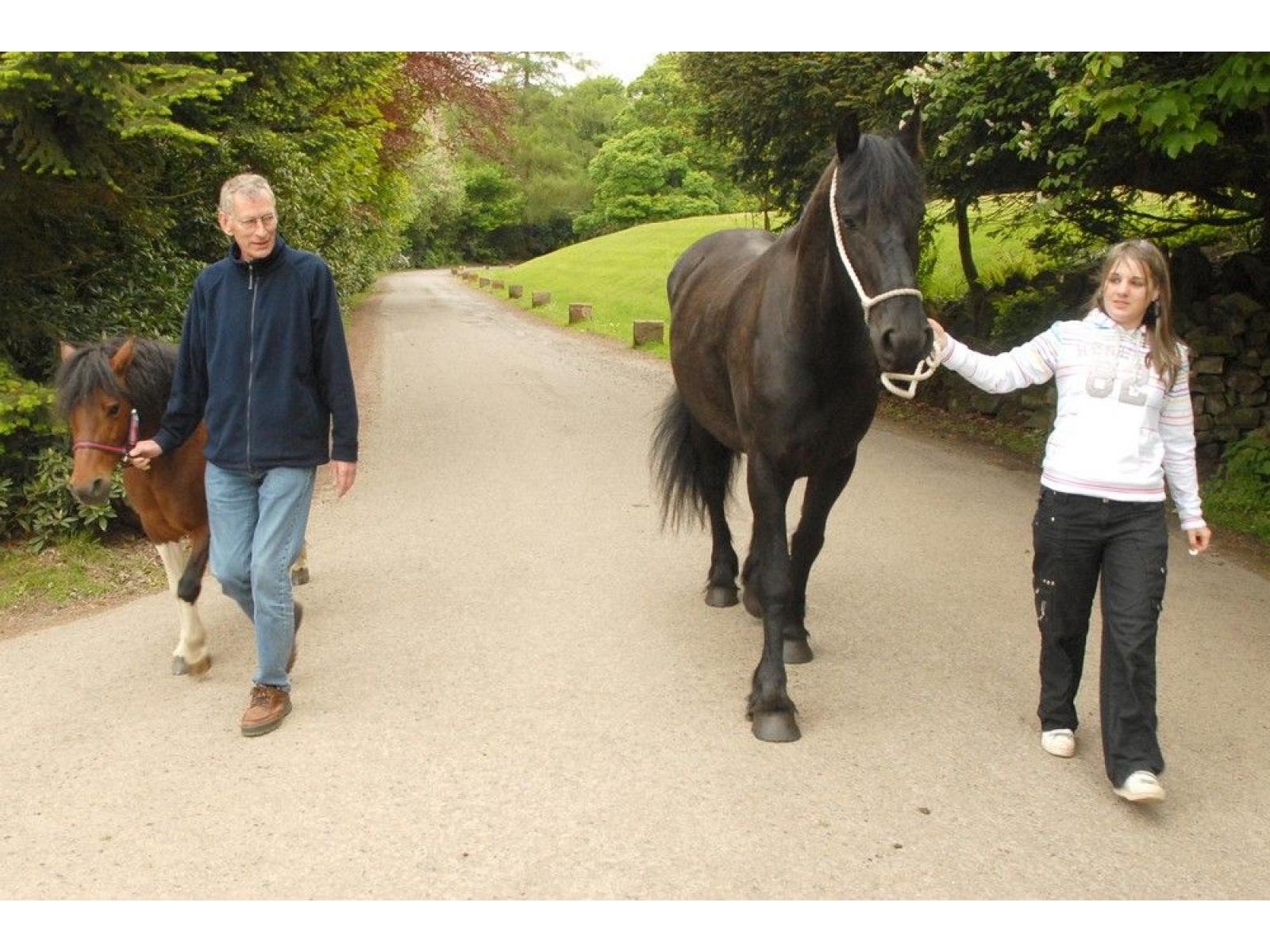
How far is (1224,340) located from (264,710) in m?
7.88

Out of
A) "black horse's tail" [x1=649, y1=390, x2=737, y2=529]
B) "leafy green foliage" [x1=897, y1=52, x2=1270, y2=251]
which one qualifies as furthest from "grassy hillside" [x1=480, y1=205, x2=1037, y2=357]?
"black horse's tail" [x1=649, y1=390, x2=737, y2=529]

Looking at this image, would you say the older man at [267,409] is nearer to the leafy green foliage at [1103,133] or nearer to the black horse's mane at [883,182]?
the black horse's mane at [883,182]

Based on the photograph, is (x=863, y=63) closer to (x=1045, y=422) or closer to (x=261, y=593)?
(x=1045, y=422)

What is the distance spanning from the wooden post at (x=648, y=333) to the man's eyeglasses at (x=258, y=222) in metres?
14.7

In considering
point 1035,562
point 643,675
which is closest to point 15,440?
point 643,675

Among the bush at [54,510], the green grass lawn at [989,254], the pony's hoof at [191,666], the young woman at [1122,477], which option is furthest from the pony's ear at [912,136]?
the green grass lawn at [989,254]

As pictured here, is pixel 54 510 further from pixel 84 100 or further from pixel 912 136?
pixel 912 136

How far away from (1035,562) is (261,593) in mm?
3078

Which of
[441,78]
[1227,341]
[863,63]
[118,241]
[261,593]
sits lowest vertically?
[261,593]

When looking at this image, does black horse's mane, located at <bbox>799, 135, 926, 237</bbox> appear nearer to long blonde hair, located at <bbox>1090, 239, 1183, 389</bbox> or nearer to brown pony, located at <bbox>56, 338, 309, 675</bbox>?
long blonde hair, located at <bbox>1090, 239, 1183, 389</bbox>

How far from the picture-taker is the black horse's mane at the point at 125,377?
4.41 meters

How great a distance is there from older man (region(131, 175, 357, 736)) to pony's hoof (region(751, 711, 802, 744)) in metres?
1.93

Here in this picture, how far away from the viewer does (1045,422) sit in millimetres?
9953

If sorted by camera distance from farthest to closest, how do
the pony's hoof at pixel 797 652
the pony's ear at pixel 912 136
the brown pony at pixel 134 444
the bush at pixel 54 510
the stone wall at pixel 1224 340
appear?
the stone wall at pixel 1224 340, the bush at pixel 54 510, the pony's hoof at pixel 797 652, the brown pony at pixel 134 444, the pony's ear at pixel 912 136
